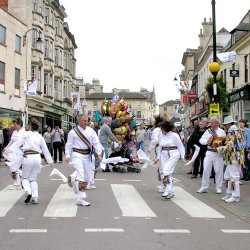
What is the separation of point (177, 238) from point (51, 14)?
134ft

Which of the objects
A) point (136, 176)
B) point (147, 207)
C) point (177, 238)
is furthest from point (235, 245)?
point (136, 176)

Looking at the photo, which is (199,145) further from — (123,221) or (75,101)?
(75,101)

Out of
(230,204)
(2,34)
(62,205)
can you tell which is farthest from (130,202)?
(2,34)

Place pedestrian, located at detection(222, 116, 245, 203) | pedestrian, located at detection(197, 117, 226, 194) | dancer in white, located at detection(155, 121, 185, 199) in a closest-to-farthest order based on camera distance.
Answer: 1. pedestrian, located at detection(222, 116, 245, 203)
2. dancer in white, located at detection(155, 121, 185, 199)
3. pedestrian, located at detection(197, 117, 226, 194)

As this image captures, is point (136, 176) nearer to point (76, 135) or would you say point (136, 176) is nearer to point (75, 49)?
point (76, 135)

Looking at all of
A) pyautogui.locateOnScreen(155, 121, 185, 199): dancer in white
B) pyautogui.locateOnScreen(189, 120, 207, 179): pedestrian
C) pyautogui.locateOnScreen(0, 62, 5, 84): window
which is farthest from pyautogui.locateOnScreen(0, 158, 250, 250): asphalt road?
pyautogui.locateOnScreen(0, 62, 5, 84): window

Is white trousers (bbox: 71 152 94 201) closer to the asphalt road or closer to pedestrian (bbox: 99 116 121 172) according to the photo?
the asphalt road

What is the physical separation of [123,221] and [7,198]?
135 inches

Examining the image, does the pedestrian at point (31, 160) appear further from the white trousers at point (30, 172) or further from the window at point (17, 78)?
the window at point (17, 78)

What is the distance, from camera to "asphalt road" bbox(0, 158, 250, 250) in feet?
19.7

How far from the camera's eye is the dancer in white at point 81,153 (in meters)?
8.84

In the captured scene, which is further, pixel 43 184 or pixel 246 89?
pixel 246 89

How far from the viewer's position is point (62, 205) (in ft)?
28.9

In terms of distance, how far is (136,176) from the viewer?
48.1 ft
